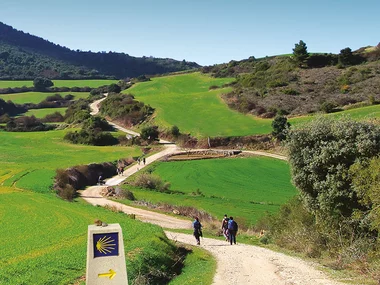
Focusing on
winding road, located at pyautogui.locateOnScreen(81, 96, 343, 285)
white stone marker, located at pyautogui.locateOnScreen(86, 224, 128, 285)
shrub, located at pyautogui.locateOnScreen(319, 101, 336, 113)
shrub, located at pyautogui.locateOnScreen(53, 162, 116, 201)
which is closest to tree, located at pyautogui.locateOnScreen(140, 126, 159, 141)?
shrub, located at pyautogui.locateOnScreen(53, 162, 116, 201)

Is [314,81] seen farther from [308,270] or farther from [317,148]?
[308,270]

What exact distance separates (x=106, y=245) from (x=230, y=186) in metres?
34.4

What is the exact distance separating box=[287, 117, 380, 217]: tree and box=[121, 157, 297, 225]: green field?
384 inches

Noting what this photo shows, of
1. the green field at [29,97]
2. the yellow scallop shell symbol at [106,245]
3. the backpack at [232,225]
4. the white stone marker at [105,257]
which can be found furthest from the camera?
the green field at [29,97]

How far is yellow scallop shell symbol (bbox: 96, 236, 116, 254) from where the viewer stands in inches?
468

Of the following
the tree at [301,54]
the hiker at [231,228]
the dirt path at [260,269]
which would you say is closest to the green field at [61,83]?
the tree at [301,54]

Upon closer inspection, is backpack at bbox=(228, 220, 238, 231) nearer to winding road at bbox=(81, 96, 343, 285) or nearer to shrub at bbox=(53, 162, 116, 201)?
winding road at bbox=(81, 96, 343, 285)

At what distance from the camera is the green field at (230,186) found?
36906mm

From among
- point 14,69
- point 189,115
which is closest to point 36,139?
point 189,115

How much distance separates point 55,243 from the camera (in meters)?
21.6

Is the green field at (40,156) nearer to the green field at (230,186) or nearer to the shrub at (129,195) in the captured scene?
the shrub at (129,195)

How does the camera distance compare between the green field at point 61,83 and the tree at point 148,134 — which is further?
the green field at point 61,83

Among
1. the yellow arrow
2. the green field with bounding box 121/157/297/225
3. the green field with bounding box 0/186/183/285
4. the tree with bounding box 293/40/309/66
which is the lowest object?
the green field with bounding box 121/157/297/225

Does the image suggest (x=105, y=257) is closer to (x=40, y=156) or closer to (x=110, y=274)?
(x=110, y=274)
